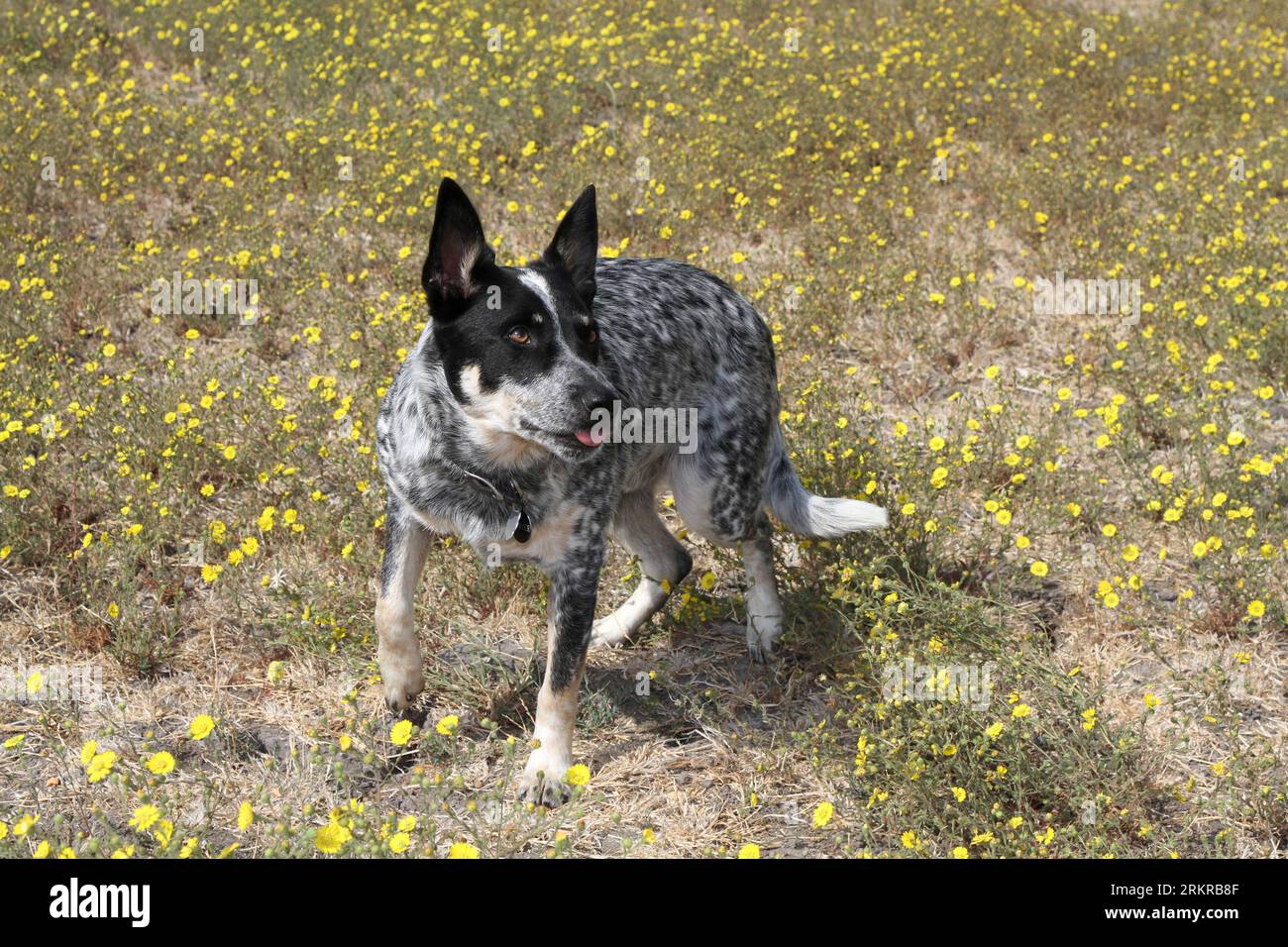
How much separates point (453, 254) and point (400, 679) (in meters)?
1.60

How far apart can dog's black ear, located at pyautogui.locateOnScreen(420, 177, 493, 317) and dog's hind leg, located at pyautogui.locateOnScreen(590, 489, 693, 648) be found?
4.54 feet

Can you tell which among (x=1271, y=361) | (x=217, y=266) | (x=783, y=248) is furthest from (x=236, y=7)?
(x=1271, y=361)

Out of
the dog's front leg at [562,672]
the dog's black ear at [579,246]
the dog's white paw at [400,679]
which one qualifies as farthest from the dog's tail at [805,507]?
the dog's white paw at [400,679]

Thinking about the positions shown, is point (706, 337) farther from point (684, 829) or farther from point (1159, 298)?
point (1159, 298)

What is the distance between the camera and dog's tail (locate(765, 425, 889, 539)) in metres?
4.50

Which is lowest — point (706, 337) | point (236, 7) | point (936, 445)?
point (936, 445)

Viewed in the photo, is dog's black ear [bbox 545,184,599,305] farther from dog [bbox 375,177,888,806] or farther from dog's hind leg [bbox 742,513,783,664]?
dog's hind leg [bbox 742,513,783,664]

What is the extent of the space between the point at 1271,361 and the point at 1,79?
10.6 m

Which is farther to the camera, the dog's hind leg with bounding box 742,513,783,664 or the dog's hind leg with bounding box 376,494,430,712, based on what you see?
the dog's hind leg with bounding box 742,513,783,664

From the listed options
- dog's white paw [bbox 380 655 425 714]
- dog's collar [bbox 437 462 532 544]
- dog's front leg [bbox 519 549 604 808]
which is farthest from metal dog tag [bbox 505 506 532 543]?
dog's white paw [bbox 380 655 425 714]

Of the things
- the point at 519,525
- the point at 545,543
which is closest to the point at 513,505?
the point at 519,525

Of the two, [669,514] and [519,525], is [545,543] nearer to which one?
[519,525]

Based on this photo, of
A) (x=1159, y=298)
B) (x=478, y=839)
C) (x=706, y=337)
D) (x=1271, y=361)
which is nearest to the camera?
(x=478, y=839)
